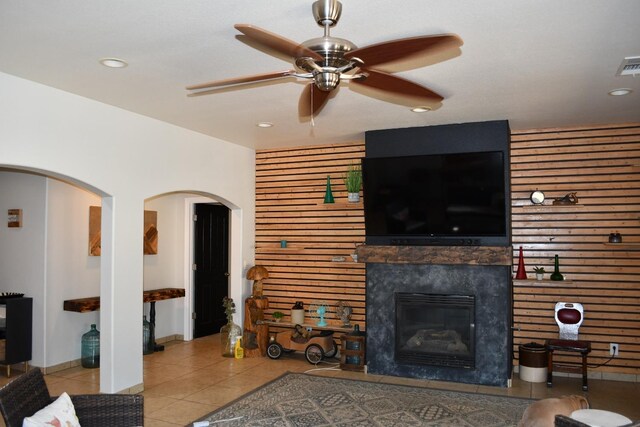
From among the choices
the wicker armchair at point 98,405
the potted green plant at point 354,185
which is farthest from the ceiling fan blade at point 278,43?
the potted green plant at point 354,185

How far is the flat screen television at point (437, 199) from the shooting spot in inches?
214

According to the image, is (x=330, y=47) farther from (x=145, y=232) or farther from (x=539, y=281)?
(x=145, y=232)

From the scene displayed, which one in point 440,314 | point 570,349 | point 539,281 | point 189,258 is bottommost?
point 570,349

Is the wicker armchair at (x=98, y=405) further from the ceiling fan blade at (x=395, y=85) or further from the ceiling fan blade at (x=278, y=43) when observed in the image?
the ceiling fan blade at (x=395, y=85)

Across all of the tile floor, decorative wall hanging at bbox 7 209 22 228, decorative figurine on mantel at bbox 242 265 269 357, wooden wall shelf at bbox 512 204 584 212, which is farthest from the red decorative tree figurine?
decorative wall hanging at bbox 7 209 22 228

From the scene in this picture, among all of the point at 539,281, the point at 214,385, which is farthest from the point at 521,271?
the point at 214,385

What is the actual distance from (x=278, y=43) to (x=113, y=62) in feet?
6.70

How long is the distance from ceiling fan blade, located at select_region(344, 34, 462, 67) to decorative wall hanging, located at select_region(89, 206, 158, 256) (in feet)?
17.4

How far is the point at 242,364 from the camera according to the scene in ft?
21.1

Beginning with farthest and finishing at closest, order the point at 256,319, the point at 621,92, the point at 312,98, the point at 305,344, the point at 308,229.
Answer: the point at 308,229
the point at 256,319
the point at 305,344
the point at 621,92
the point at 312,98

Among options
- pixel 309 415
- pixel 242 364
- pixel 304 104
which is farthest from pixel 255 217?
pixel 304 104

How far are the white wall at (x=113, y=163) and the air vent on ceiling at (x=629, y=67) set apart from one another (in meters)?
4.34

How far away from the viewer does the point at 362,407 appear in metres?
4.80

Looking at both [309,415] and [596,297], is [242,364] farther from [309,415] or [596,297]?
[596,297]
